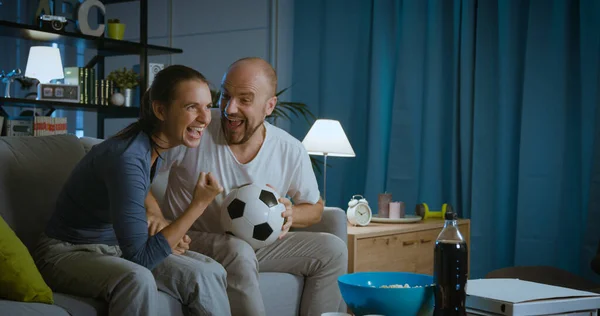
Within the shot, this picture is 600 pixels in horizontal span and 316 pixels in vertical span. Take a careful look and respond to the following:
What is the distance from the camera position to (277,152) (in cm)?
248

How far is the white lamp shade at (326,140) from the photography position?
11.5ft

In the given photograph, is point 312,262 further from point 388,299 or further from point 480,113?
point 480,113

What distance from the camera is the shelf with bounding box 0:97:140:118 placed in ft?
13.0

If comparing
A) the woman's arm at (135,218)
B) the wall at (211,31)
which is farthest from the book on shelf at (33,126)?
the woman's arm at (135,218)

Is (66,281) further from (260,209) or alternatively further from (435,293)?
(435,293)

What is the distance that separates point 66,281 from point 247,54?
336 centimetres

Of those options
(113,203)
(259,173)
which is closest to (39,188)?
(113,203)

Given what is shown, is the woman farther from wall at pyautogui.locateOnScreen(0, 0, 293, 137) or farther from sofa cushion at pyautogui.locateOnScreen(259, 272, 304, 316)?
wall at pyautogui.locateOnScreen(0, 0, 293, 137)

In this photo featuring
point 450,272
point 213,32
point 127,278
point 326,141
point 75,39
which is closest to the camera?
point 450,272

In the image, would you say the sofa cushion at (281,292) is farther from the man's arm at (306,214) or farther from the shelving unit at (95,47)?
the shelving unit at (95,47)

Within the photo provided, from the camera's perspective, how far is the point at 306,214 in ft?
8.30

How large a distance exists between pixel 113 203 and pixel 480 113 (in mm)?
2563

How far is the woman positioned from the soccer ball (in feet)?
0.54

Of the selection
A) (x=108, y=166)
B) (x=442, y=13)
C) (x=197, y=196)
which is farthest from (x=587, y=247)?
(x=108, y=166)
